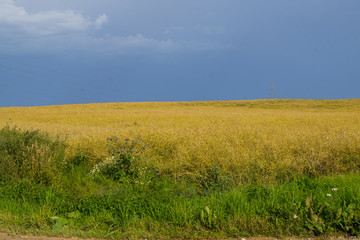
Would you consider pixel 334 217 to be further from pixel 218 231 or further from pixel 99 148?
pixel 99 148

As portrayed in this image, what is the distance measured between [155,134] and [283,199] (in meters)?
5.88

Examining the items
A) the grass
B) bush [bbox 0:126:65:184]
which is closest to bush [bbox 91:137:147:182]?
the grass

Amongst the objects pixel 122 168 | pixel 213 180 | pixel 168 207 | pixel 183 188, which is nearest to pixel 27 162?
pixel 122 168

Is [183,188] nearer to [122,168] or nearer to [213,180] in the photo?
[213,180]

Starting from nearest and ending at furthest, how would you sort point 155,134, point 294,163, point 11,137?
1. point 294,163
2. point 11,137
3. point 155,134

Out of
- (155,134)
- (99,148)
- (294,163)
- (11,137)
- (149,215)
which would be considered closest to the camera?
(149,215)

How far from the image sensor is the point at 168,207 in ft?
15.7

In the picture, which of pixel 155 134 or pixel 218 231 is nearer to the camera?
pixel 218 231

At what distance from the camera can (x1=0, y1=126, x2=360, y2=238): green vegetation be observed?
4367 mm

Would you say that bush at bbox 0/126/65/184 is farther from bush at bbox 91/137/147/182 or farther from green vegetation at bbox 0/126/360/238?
bush at bbox 91/137/147/182

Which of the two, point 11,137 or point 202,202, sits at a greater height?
point 11,137

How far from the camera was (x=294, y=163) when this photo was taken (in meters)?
7.00

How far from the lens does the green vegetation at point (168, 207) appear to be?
172 inches

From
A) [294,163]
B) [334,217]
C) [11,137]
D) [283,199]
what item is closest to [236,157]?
Result: [294,163]
